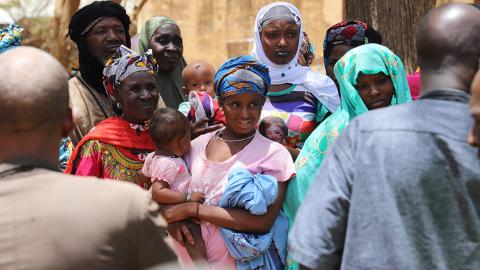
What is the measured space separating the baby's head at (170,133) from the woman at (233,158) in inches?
2.8

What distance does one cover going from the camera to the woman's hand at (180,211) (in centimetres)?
435

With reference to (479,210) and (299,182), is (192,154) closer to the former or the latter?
(299,182)

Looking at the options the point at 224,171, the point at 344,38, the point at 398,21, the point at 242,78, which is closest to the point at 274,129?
the point at 242,78

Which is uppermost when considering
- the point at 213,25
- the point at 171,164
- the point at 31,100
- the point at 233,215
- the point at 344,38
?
the point at 31,100

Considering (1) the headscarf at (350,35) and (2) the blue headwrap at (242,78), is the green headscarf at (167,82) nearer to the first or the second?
(1) the headscarf at (350,35)

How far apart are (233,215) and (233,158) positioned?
0.32 meters

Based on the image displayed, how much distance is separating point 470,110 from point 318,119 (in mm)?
2338

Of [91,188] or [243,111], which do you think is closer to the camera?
[91,188]

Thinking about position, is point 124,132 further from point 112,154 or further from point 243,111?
point 243,111

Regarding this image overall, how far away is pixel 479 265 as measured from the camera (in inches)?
114

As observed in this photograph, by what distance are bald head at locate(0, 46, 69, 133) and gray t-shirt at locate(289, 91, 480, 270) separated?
39.2 inches

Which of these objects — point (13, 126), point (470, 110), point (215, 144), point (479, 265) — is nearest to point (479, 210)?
point (479, 265)

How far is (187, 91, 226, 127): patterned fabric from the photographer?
503cm

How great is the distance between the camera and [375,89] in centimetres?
440
